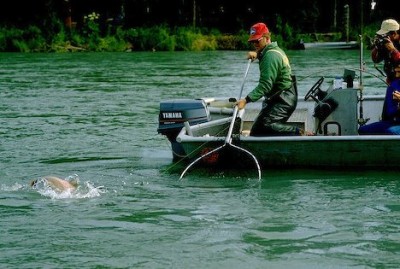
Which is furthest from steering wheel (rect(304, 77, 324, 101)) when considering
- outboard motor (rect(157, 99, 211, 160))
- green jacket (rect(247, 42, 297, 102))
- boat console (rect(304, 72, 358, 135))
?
outboard motor (rect(157, 99, 211, 160))

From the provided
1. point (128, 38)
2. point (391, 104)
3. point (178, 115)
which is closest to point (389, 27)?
point (391, 104)

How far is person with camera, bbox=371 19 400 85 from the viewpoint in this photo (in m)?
10.2

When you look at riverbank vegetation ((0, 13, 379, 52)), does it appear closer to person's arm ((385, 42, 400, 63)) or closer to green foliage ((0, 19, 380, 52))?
green foliage ((0, 19, 380, 52))

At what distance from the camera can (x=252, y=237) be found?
799 centimetres

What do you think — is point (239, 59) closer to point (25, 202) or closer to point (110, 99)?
point (110, 99)

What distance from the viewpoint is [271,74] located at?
10.1 m

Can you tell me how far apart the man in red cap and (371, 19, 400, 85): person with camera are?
0.99m

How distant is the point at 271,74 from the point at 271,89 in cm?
19

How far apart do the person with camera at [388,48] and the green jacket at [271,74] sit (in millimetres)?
1028

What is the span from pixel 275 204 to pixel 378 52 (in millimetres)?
2357

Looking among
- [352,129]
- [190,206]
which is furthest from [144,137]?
[190,206]

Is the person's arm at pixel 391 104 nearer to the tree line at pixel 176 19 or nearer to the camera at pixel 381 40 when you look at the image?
the camera at pixel 381 40

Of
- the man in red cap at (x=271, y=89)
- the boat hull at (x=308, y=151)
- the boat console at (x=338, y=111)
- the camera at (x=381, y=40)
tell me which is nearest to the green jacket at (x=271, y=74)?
the man in red cap at (x=271, y=89)

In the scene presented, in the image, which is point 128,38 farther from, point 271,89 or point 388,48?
point 388,48
